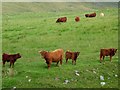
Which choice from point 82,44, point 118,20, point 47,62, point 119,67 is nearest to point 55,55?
point 47,62

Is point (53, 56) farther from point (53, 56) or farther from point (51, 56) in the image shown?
point (51, 56)

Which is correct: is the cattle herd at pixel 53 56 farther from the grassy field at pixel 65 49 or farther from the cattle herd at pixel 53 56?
the grassy field at pixel 65 49

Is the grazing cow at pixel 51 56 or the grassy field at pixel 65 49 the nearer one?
the grassy field at pixel 65 49

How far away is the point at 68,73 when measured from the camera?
21.5 m

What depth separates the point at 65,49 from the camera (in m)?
29.9

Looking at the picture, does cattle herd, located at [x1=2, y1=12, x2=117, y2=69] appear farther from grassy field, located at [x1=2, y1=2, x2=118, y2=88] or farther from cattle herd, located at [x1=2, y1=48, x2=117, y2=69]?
grassy field, located at [x1=2, y1=2, x2=118, y2=88]

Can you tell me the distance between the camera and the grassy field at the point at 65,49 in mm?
20250

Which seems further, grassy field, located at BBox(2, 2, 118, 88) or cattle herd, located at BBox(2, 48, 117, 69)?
cattle herd, located at BBox(2, 48, 117, 69)

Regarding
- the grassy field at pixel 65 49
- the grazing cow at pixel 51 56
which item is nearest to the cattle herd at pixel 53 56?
the grazing cow at pixel 51 56

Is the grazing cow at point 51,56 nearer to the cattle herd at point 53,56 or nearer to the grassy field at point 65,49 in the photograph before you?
the cattle herd at point 53,56

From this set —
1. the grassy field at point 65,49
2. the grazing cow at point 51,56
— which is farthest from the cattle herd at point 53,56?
the grassy field at point 65,49

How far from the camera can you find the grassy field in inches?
797

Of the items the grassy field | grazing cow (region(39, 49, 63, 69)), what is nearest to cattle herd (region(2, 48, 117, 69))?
grazing cow (region(39, 49, 63, 69))

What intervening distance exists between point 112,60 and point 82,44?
6.88 m
